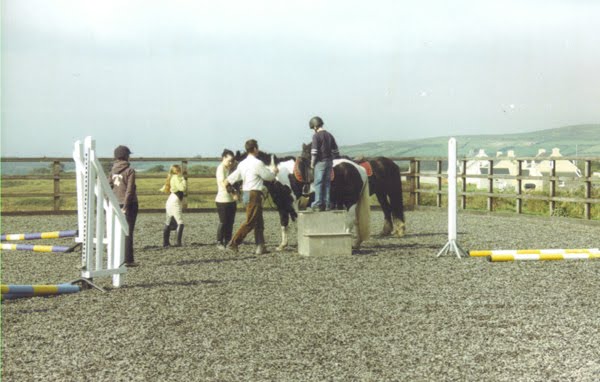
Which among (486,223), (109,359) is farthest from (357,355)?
(486,223)

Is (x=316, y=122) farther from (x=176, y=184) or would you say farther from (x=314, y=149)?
(x=176, y=184)

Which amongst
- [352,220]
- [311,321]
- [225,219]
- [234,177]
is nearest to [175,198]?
[225,219]

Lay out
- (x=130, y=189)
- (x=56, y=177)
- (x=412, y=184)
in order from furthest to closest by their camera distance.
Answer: (x=412, y=184) < (x=56, y=177) < (x=130, y=189)

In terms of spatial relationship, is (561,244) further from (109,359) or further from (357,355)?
(109,359)

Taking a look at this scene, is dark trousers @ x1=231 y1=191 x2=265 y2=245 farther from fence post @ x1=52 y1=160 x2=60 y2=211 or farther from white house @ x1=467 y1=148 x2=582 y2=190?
fence post @ x1=52 y1=160 x2=60 y2=211

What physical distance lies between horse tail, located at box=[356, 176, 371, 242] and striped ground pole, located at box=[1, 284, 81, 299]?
5.63 metres

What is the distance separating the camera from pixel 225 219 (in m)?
13.1

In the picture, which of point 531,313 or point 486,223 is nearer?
point 531,313

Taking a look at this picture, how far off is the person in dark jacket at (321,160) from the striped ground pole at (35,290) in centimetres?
501

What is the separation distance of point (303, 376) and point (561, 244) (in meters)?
9.46

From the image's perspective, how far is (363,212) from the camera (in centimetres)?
1328

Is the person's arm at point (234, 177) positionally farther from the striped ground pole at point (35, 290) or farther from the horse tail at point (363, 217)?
the striped ground pole at point (35, 290)

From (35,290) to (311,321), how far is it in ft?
8.77

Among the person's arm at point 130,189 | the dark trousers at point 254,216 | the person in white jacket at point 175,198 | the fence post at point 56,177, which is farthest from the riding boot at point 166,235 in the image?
the fence post at point 56,177
